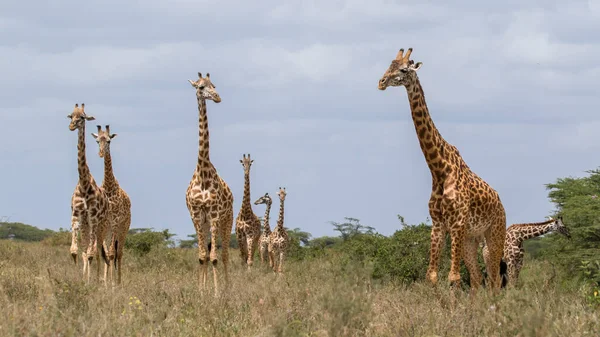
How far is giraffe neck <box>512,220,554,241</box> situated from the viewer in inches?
679

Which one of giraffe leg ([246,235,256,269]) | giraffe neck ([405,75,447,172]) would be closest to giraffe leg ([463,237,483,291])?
giraffe neck ([405,75,447,172])

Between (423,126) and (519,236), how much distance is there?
23.4 feet

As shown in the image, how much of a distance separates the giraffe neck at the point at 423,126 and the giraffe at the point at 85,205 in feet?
19.9

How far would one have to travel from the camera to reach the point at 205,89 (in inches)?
528

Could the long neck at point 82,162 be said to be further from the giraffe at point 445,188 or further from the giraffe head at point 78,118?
the giraffe at point 445,188

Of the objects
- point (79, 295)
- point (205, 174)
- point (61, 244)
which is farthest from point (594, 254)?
point (61, 244)

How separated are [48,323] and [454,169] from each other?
17.5 feet

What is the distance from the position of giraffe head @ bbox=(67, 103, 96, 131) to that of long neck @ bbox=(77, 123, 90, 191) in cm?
9

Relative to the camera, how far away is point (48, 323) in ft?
24.8

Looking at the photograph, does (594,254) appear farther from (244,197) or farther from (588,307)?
(244,197)

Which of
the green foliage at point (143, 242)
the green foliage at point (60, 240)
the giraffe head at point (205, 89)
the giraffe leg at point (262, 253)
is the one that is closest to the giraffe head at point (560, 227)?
the giraffe leg at point (262, 253)

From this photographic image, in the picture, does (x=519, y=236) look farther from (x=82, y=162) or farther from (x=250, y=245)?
(x=82, y=162)

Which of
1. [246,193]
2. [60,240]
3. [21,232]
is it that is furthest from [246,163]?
[21,232]

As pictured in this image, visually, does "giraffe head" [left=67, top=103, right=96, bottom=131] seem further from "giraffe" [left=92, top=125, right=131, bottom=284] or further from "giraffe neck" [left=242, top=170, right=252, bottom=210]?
"giraffe neck" [left=242, top=170, right=252, bottom=210]
